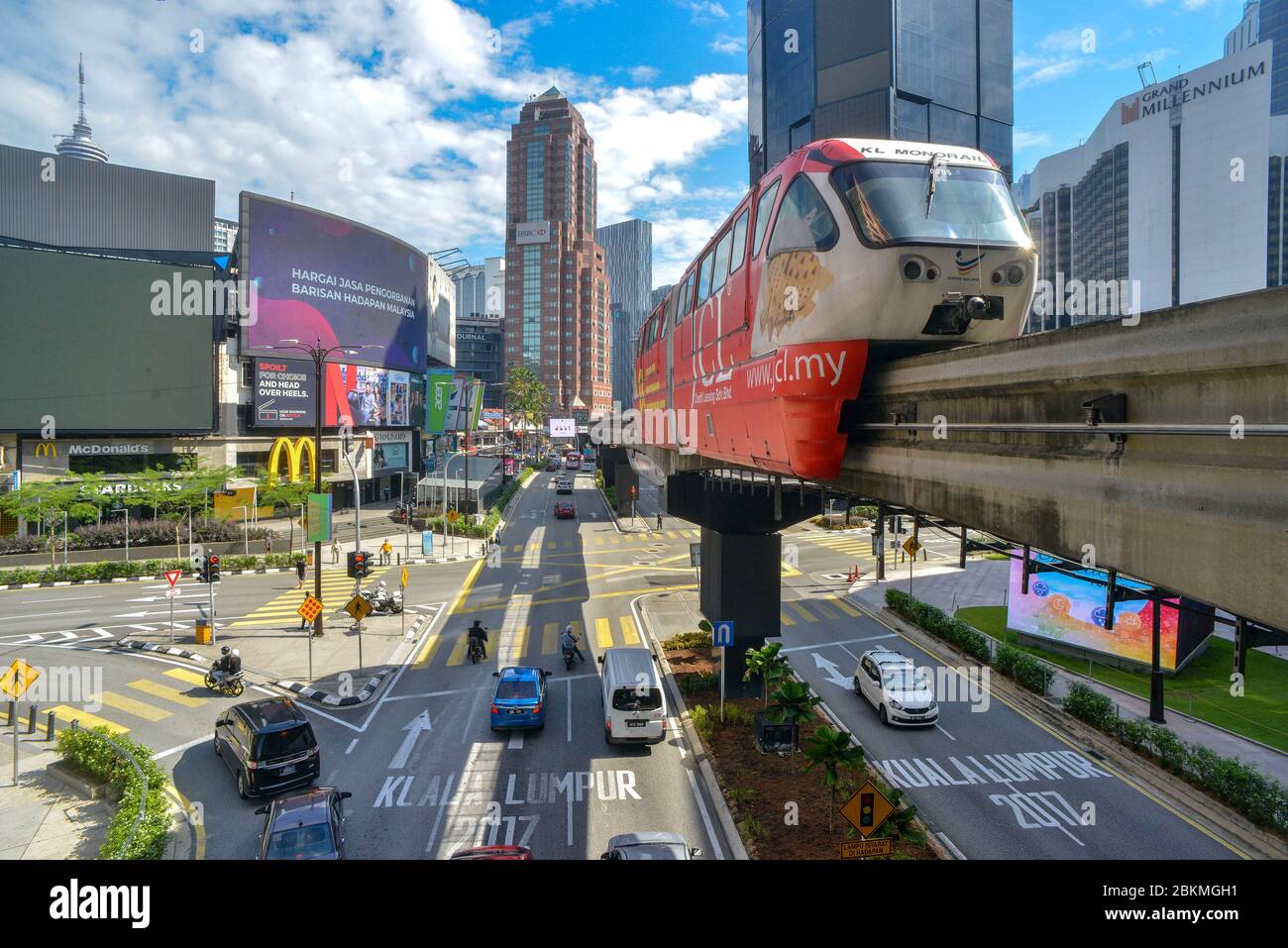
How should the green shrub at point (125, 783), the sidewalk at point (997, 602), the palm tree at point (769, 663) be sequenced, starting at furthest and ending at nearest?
the sidewalk at point (997, 602), the palm tree at point (769, 663), the green shrub at point (125, 783)

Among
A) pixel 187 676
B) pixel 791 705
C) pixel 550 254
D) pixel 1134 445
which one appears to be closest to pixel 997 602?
pixel 791 705

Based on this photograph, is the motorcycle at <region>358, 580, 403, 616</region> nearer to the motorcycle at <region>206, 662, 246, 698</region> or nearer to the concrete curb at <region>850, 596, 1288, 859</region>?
the motorcycle at <region>206, 662, 246, 698</region>

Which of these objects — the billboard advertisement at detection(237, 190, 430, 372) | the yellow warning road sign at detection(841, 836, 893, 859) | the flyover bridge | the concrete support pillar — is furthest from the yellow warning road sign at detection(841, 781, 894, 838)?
the billboard advertisement at detection(237, 190, 430, 372)

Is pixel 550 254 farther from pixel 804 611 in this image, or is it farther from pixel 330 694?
pixel 330 694

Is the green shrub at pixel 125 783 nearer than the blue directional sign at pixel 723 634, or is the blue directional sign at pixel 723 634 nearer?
the green shrub at pixel 125 783

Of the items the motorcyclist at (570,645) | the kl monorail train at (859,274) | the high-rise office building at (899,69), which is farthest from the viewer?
the high-rise office building at (899,69)

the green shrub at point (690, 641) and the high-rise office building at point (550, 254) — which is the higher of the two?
the high-rise office building at point (550, 254)

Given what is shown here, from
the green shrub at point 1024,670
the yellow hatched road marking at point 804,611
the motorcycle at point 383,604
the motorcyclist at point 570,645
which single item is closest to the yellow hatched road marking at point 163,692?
the motorcycle at point 383,604

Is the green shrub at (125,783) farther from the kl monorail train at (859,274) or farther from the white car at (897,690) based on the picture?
the white car at (897,690)
